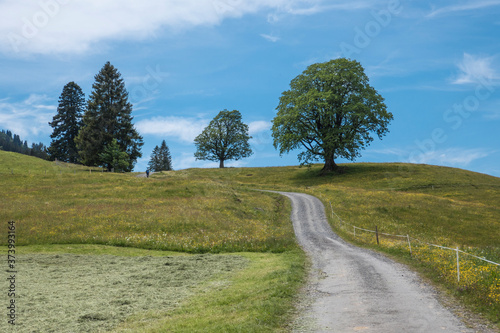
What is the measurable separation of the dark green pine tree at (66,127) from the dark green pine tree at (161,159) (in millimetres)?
40605

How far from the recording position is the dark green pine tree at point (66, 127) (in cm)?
9731

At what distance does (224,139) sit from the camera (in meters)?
106

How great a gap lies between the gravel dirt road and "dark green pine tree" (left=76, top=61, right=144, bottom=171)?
70.3 metres

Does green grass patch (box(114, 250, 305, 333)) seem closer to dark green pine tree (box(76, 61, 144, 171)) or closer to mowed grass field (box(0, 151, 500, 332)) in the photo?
mowed grass field (box(0, 151, 500, 332))

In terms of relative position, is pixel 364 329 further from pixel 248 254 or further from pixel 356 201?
pixel 356 201

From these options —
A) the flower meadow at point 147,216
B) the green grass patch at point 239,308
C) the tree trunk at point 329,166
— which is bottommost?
the green grass patch at point 239,308

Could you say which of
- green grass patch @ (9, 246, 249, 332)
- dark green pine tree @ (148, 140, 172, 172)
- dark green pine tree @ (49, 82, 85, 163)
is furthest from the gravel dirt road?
dark green pine tree @ (148, 140, 172, 172)

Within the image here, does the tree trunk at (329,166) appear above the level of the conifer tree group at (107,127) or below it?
below

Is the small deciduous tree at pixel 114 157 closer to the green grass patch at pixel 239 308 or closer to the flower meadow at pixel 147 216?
the flower meadow at pixel 147 216

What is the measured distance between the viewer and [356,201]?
49344 mm

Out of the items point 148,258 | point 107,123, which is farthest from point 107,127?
point 148,258

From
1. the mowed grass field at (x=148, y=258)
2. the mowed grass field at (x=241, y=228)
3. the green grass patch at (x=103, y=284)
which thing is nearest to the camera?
the mowed grass field at (x=148, y=258)

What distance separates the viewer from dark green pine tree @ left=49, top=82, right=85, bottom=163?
97.3 m

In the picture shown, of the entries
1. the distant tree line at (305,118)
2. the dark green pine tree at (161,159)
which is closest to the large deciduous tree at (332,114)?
the distant tree line at (305,118)
